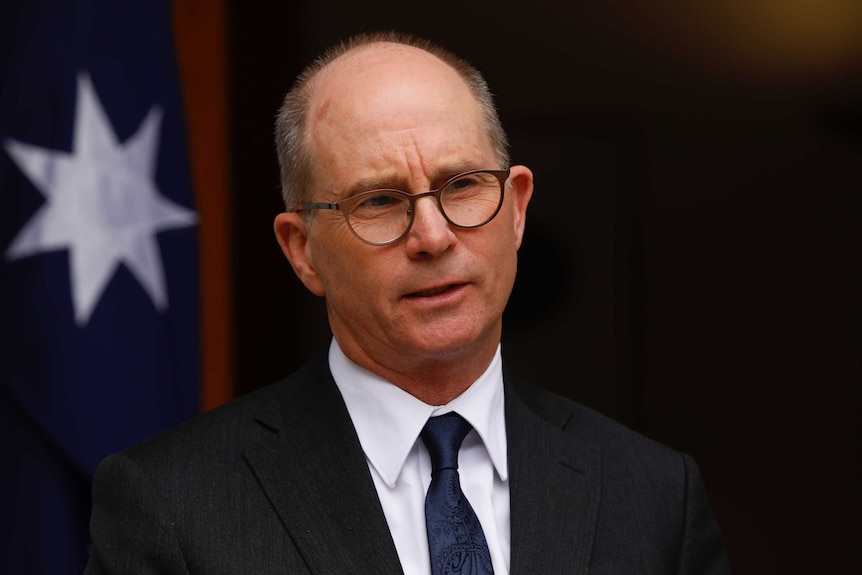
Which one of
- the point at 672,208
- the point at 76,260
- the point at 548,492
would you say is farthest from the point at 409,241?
the point at 672,208

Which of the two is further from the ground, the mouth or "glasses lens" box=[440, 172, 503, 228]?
"glasses lens" box=[440, 172, 503, 228]

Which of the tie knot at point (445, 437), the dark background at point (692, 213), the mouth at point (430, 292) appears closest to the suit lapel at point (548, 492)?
the tie knot at point (445, 437)

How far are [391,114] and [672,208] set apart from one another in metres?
1.76

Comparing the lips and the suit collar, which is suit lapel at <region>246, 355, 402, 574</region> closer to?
the suit collar

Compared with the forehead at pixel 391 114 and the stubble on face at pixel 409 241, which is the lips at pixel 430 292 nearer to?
the stubble on face at pixel 409 241

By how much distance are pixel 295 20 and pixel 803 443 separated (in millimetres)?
2048

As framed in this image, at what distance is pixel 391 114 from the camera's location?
205 cm

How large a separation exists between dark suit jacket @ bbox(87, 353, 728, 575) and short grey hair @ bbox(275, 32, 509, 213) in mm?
348

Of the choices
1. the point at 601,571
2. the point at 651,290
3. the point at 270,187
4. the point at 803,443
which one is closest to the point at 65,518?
the point at 270,187

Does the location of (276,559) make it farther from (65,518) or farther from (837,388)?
(837,388)

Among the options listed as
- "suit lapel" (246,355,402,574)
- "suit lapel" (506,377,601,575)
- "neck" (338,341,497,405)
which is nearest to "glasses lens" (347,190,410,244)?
"neck" (338,341,497,405)

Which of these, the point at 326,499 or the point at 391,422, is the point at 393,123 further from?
the point at 326,499

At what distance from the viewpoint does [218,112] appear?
3705 mm

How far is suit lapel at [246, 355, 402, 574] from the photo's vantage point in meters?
1.98
